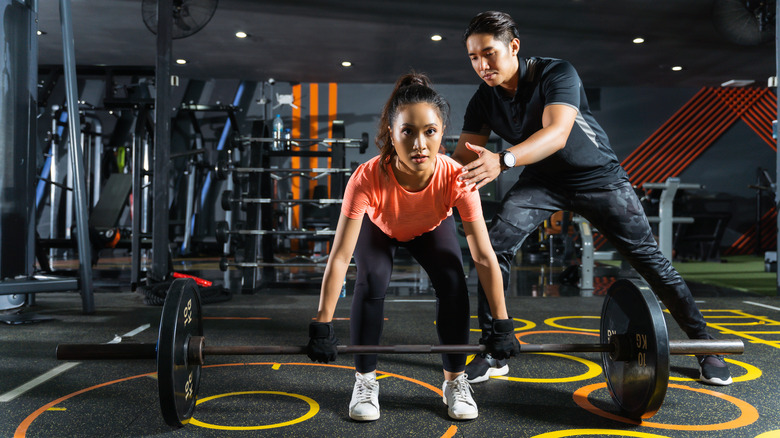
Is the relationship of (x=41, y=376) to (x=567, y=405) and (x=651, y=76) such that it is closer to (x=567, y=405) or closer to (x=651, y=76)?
(x=567, y=405)

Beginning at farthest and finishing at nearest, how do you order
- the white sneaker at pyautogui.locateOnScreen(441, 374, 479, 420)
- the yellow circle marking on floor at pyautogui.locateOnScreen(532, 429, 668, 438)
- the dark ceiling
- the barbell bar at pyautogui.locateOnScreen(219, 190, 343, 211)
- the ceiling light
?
the ceiling light
the dark ceiling
the barbell bar at pyautogui.locateOnScreen(219, 190, 343, 211)
the white sneaker at pyautogui.locateOnScreen(441, 374, 479, 420)
the yellow circle marking on floor at pyautogui.locateOnScreen(532, 429, 668, 438)

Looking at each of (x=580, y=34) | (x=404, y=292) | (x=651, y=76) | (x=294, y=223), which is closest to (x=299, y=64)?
(x=294, y=223)

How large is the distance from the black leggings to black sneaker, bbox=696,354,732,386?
846mm

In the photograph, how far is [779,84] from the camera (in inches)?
149

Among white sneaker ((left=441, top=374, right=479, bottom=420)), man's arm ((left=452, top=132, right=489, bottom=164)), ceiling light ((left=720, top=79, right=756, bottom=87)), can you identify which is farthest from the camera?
ceiling light ((left=720, top=79, right=756, bottom=87))

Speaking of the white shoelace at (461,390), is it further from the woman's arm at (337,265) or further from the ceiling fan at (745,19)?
the ceiling fan at (745,19)

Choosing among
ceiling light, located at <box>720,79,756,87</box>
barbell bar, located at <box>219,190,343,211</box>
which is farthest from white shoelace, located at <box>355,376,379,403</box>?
ceiling light, located at <box>720,79,756,87</box>

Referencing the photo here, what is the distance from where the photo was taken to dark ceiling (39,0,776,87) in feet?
18.3

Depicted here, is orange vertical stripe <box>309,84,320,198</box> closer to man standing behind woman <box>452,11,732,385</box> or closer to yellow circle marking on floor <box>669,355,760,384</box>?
man standing behind woman <box>452,11,732,385</box>

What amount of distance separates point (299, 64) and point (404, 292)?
4.68 metres

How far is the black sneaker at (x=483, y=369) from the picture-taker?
5.79ft

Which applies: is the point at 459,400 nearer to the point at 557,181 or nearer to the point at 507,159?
the point at 507,159

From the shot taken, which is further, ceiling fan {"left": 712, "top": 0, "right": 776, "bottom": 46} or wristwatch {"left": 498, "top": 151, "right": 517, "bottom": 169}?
ceiling fan {"left": 712, "top": 0, "right": 776, "bottom": 46}

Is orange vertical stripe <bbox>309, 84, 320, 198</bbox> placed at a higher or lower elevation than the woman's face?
higher
